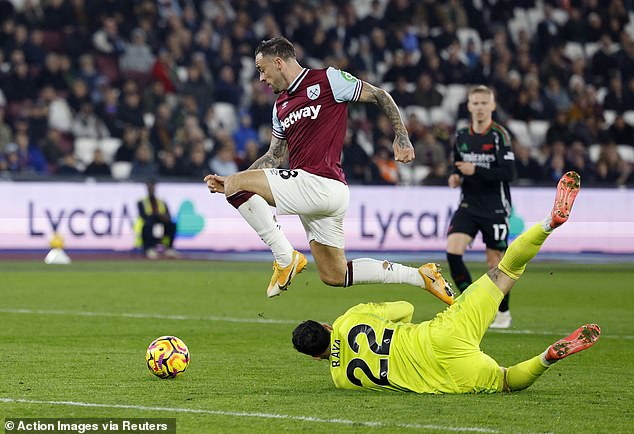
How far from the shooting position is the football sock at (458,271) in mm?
11742

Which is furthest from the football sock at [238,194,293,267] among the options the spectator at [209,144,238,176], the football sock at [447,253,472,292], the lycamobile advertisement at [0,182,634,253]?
the spectator at [209,144,238,176]

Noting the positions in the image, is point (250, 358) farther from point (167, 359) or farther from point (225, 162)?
point (225, 162)

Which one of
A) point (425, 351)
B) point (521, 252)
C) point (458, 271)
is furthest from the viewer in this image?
point (458, 271)

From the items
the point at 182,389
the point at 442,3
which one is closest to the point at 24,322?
the point at 182,389

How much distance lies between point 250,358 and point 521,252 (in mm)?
2621

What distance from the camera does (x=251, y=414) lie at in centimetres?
682

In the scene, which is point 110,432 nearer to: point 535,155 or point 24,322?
point 24,322

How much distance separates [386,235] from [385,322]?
13.9 m

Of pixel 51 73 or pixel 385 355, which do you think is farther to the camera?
pixel 51 73

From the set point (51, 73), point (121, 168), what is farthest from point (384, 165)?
point (51, 73)

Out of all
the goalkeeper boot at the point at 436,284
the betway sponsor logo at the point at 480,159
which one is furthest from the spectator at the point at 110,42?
the goalkeeper boot at the point at 436,284

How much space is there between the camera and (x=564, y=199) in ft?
26.3

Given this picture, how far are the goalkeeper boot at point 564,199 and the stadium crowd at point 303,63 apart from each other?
1385 centimetres

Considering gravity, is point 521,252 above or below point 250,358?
above
